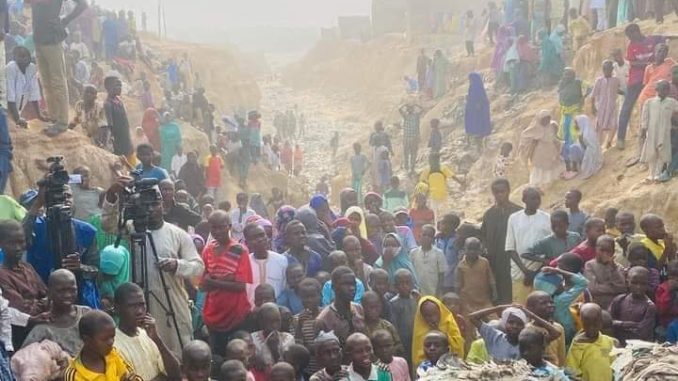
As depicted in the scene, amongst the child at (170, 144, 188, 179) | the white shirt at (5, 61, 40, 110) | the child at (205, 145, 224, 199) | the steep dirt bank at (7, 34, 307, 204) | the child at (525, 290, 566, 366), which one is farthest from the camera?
the child at (205, 145, 224, 199)

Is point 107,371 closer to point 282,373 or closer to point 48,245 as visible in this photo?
point 282,373

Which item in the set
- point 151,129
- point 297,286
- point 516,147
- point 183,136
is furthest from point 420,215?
point 183,136

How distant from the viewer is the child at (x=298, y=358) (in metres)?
5.80

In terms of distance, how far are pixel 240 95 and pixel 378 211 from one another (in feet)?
107

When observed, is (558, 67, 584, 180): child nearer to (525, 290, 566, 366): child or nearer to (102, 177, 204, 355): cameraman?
(525, 290, 566, 366): child

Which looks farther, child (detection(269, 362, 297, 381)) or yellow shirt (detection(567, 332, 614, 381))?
yellow shirt (detection(567, 332, 614, 381))

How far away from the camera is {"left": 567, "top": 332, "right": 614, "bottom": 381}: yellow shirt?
19.1 ft

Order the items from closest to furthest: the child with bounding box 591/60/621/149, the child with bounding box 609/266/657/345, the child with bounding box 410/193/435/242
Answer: the child with bounding box 609/266/657/345 → the child with bounding box 410/193/435/242 → the child with bounding box 591/60/621/149

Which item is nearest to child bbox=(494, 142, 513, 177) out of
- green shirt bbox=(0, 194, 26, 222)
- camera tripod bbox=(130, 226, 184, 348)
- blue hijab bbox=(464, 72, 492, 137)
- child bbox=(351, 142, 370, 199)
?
blue hijab bbox=(464, 72, 492, 137)

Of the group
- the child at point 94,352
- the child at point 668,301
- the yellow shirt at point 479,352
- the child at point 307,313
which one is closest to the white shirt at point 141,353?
the child at point 94,352

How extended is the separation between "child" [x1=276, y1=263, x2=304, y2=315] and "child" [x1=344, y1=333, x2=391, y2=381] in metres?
1.24

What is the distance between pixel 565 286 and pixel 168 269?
2892 millimetres

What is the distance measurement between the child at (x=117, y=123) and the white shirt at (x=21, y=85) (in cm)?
73

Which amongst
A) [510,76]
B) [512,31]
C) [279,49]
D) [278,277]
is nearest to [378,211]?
[278,277]
